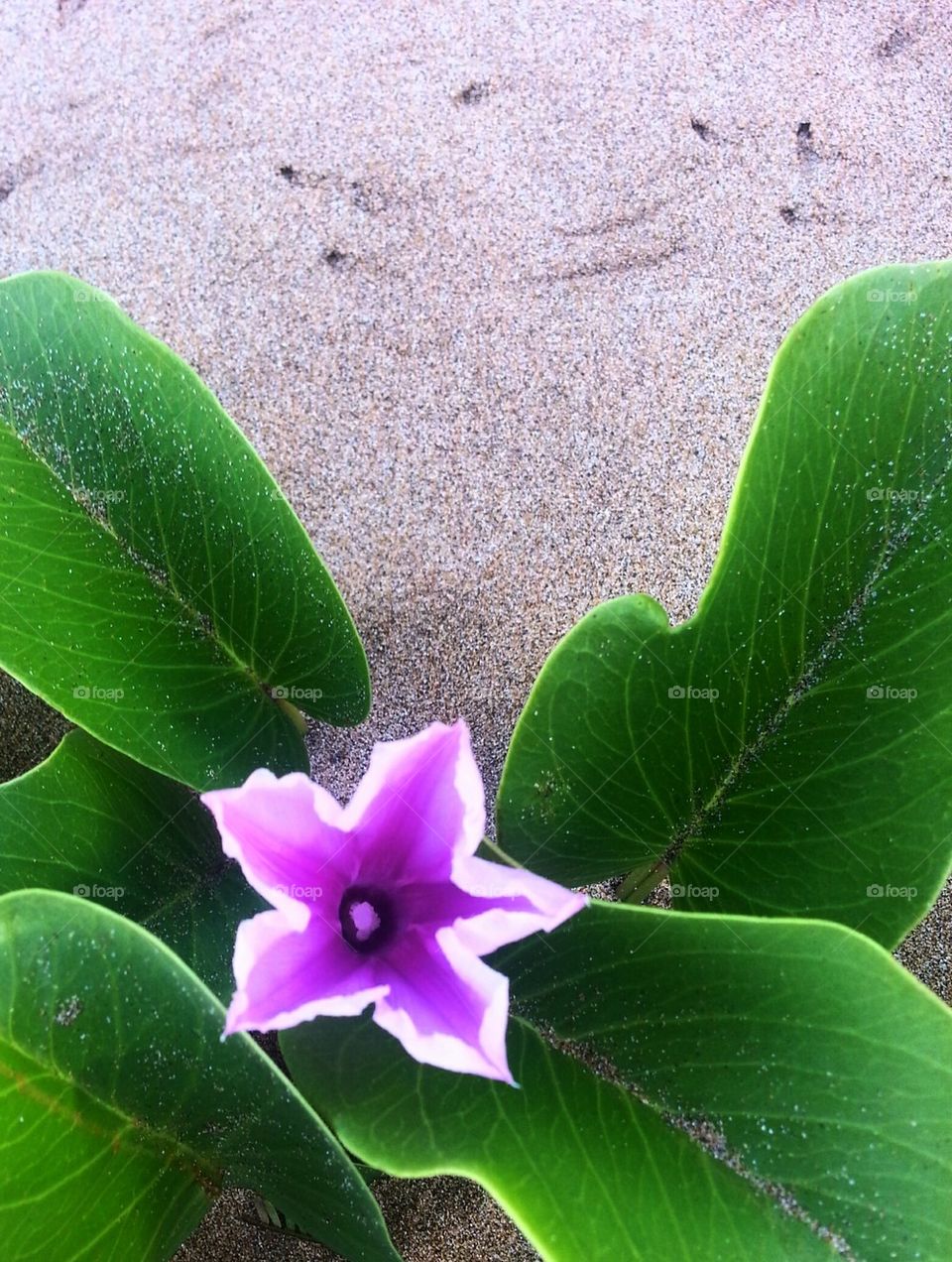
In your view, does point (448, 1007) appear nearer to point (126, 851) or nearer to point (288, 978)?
point (288, 978)

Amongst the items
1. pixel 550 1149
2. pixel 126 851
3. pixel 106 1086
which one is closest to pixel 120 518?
pixel 126 851

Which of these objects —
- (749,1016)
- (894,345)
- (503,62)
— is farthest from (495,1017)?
(503,62)

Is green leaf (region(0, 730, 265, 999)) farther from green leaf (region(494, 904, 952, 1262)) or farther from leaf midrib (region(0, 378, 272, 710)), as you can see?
green leaf (region(494, 904, 952, 1262))

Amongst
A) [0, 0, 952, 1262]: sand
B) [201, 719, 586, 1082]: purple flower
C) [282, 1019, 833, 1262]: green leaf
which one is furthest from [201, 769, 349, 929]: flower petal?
[0, 0, 952, 1262]: sand

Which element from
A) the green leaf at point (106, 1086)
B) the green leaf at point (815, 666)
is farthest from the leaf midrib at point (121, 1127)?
the green leaf at point (815, 666)

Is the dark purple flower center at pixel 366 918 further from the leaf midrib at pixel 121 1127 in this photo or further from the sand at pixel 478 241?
the sand at pixel 478 241

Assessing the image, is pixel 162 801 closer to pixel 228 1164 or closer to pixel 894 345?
pixel 228 1164
